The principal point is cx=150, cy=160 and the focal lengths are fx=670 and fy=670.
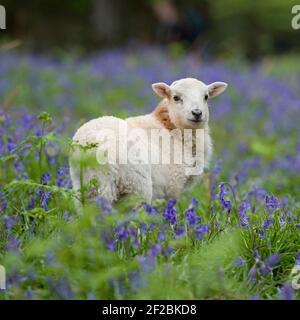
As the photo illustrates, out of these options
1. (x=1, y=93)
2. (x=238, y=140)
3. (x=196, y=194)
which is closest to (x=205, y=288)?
(x=196, y=194)

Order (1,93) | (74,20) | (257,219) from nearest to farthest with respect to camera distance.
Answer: (257,219) → (1,93) → (74,20)

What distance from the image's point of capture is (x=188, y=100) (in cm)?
497

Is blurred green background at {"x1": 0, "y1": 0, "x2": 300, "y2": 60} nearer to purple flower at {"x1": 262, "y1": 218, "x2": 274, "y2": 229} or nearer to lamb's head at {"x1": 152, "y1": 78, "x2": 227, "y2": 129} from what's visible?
lamb's head at {"x1": 152, "y1": 78, "x2": 227, "y2": 129}

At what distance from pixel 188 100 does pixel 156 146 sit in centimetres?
42

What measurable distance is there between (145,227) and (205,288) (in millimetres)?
658

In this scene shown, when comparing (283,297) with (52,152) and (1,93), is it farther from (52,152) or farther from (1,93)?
(1,93)

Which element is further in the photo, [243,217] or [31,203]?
[31,203]

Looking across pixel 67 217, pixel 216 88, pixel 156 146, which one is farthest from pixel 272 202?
pixel 67 217

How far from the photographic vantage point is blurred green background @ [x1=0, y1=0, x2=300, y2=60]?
2117 cm

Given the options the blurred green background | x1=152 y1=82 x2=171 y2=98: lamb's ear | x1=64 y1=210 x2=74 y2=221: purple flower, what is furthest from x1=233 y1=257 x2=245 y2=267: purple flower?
the blurred green background

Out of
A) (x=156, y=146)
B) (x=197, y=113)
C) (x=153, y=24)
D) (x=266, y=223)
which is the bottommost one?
(x=266, y=223)

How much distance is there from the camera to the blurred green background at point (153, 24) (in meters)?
21.2

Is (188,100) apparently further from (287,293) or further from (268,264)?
(287,293)

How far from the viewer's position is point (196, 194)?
20.7ft
